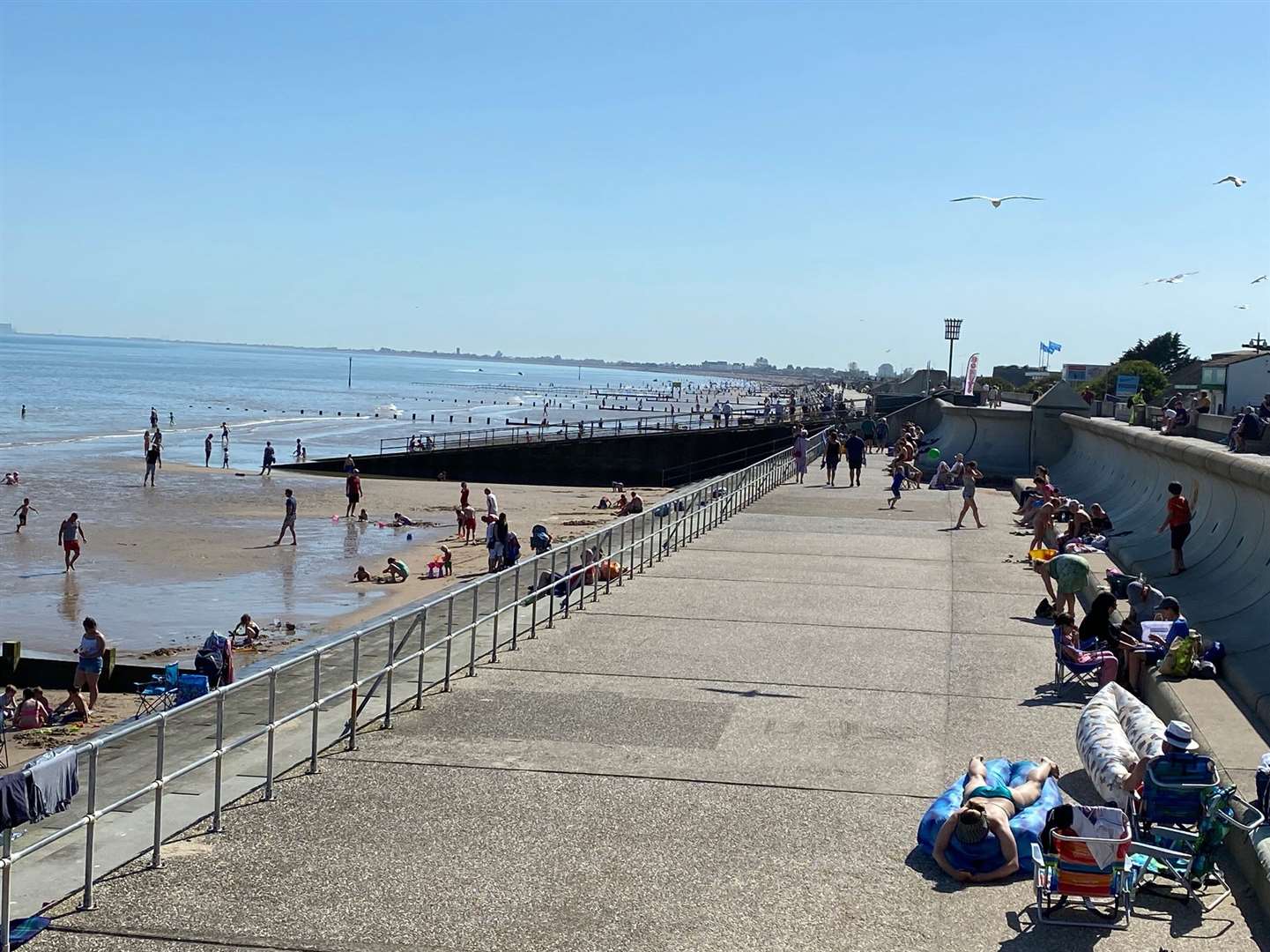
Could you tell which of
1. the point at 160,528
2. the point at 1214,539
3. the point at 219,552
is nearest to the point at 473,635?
the point at 1214,539

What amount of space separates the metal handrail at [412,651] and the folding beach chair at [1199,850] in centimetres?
477

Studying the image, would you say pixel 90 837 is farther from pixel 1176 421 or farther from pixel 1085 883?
pixel 1176 421

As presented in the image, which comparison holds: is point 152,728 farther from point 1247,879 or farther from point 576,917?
point 1247,879

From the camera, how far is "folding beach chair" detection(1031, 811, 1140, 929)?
250 inches

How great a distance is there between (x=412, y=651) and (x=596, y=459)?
3914cm

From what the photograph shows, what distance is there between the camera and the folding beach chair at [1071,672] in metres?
10.9

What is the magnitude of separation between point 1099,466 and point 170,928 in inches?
939

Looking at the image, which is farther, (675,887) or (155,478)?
(155,478)

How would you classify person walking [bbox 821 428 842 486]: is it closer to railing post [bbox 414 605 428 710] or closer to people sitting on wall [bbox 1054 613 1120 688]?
people sitting on wall [bbox 1054 613 1120 688]

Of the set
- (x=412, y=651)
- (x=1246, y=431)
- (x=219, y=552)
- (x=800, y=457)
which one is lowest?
(x=219, y=552)

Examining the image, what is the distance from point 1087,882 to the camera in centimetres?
640

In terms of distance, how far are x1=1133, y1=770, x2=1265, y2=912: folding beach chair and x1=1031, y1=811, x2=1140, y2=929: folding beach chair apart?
33 centimetres

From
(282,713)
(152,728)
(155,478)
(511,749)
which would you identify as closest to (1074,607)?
(511,749)

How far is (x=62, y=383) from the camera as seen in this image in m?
132
